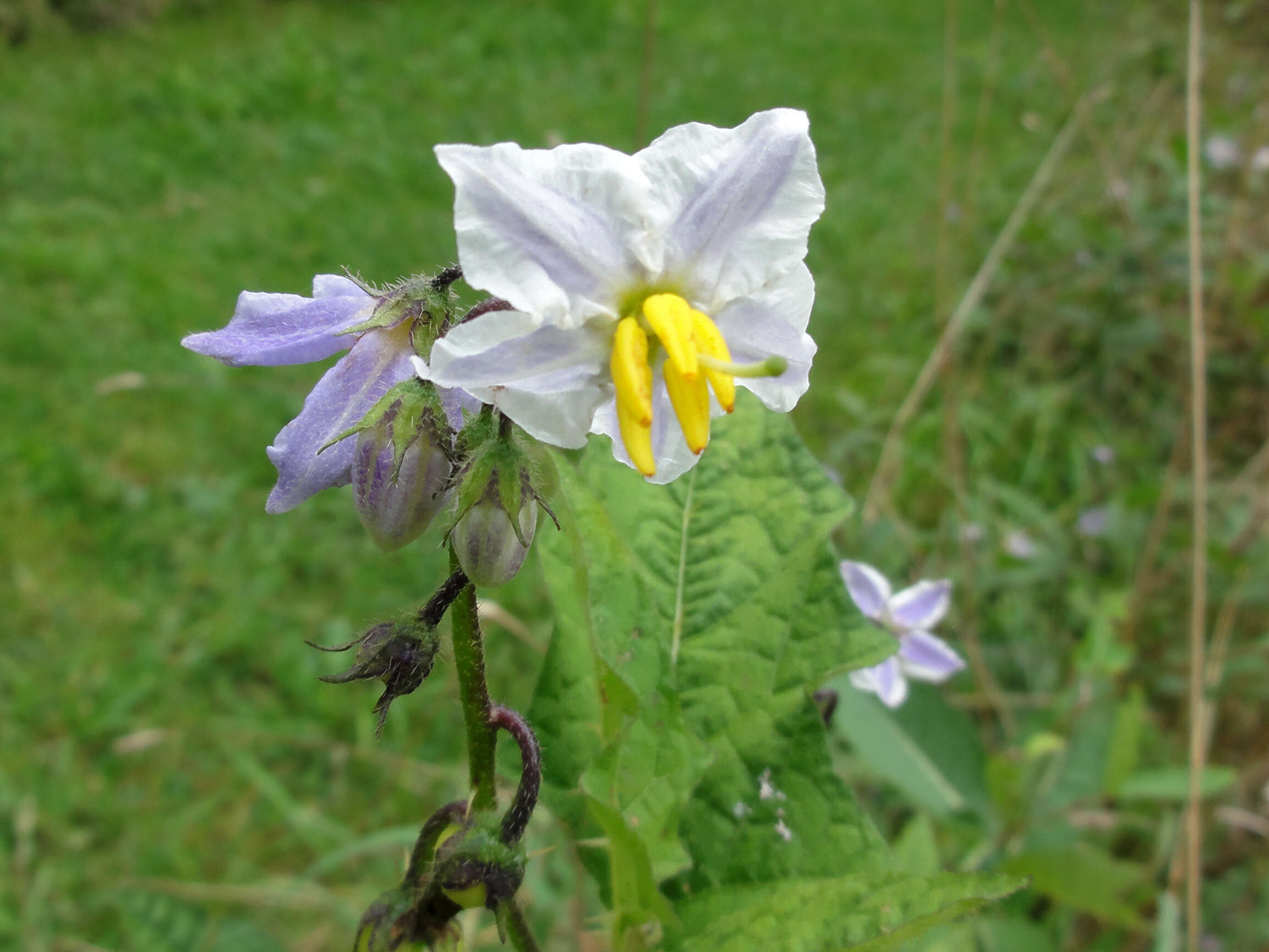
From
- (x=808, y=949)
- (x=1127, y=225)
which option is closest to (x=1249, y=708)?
(x=1127, y=225)

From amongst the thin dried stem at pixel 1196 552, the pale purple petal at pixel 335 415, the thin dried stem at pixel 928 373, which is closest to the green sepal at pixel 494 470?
the pale purple petal at pixel 335 415

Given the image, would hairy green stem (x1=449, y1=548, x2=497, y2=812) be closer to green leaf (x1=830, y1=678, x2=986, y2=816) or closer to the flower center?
the flower center

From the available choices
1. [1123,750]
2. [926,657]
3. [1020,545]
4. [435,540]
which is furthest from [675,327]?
[1020,545]

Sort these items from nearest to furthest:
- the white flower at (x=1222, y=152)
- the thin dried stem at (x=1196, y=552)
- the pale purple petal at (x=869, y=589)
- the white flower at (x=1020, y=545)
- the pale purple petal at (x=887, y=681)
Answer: the pale purple petal at (x=887, y=681) < the pale purple petal at (x=869, y=589) < the thin dried stem at (x=1196, y=552) < the white flower at (x=1020, y=545) < the white flower at (x=1222, y=152)

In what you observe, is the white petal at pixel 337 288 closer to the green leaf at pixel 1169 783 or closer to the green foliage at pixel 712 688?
the green foliage at pixel 712 688

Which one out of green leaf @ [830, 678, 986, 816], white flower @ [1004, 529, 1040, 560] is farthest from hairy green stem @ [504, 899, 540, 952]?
white flower @ [1004, 529, 1040, 560]

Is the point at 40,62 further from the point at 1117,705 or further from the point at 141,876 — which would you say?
the point at 1117,705

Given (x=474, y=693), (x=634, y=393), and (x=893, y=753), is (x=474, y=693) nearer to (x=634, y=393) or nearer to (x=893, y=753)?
(x=634, y=393)
